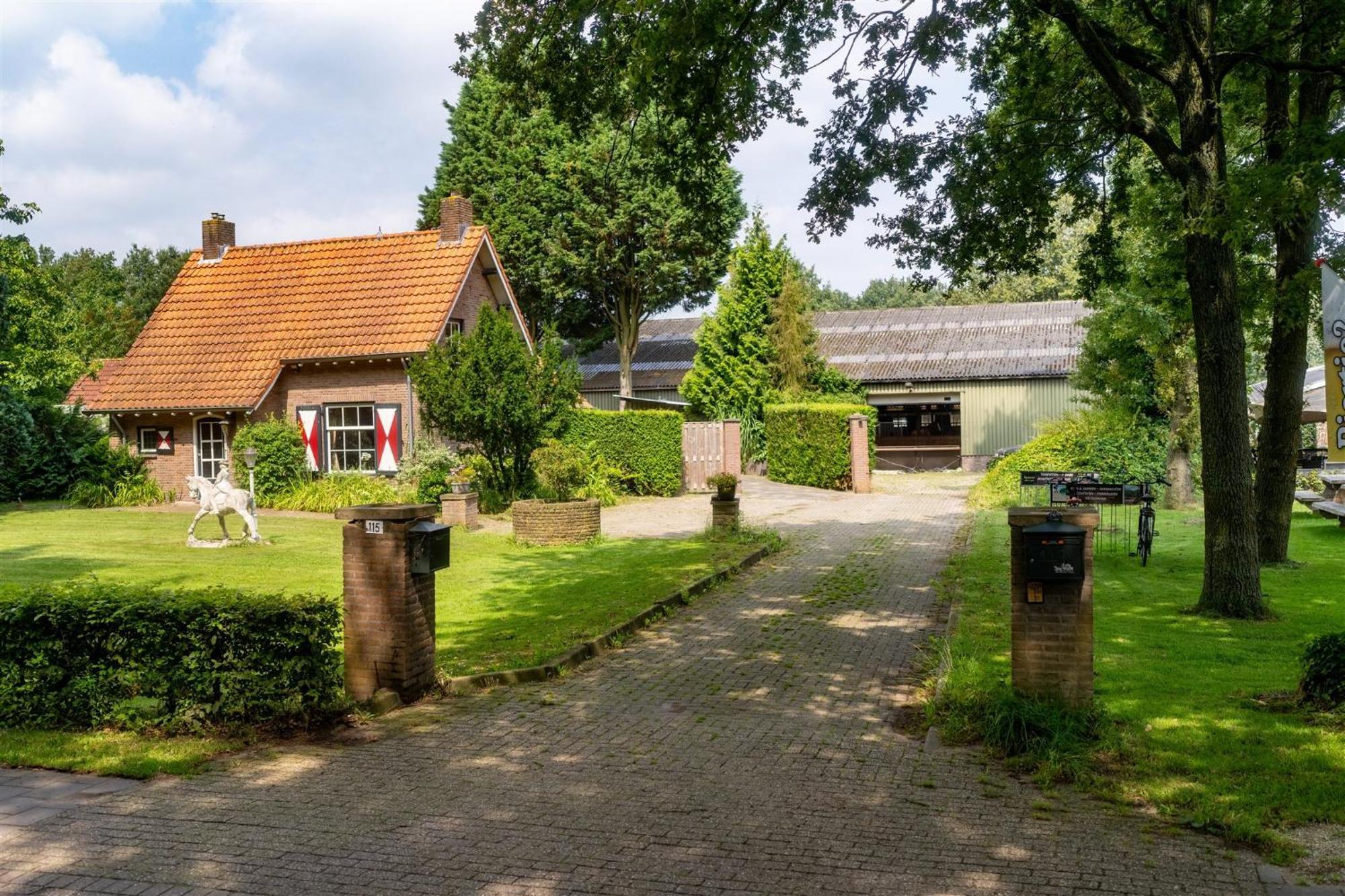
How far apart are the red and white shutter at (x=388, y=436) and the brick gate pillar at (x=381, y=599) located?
1730 cm

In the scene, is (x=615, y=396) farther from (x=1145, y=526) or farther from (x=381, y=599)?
(x=381, y=599)

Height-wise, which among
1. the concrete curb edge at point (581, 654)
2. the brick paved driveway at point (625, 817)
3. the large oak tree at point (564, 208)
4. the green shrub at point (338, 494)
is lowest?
the brick paved driveway at point (625, 817)

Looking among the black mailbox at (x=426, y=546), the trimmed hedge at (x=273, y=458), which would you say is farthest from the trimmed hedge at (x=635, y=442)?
the black mailbox at (x=426, y=546)

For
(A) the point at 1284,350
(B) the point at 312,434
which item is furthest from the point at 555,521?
(A) the point at 1284,350

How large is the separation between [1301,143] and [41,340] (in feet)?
86.1

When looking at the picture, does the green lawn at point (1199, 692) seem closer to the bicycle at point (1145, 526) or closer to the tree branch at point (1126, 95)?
the bicycle at point (1145, 526)

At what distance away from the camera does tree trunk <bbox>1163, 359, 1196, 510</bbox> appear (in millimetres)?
23656

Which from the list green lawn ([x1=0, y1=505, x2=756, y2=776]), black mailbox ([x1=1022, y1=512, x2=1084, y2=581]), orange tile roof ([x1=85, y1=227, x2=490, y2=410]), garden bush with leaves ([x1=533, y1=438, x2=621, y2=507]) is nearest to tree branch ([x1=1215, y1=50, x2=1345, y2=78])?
black mailbox ([x1=1022, y1=512, x2=1084, y2=581])

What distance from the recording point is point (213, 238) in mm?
30391

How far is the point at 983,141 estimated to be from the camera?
43.2ft

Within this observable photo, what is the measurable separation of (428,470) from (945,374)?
22922 mm

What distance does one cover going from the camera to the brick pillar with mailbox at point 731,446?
97.7 feet

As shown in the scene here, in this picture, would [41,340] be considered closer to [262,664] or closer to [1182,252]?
[262,664]

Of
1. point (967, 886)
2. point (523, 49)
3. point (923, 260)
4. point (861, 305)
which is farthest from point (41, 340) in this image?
point (861, 305)
